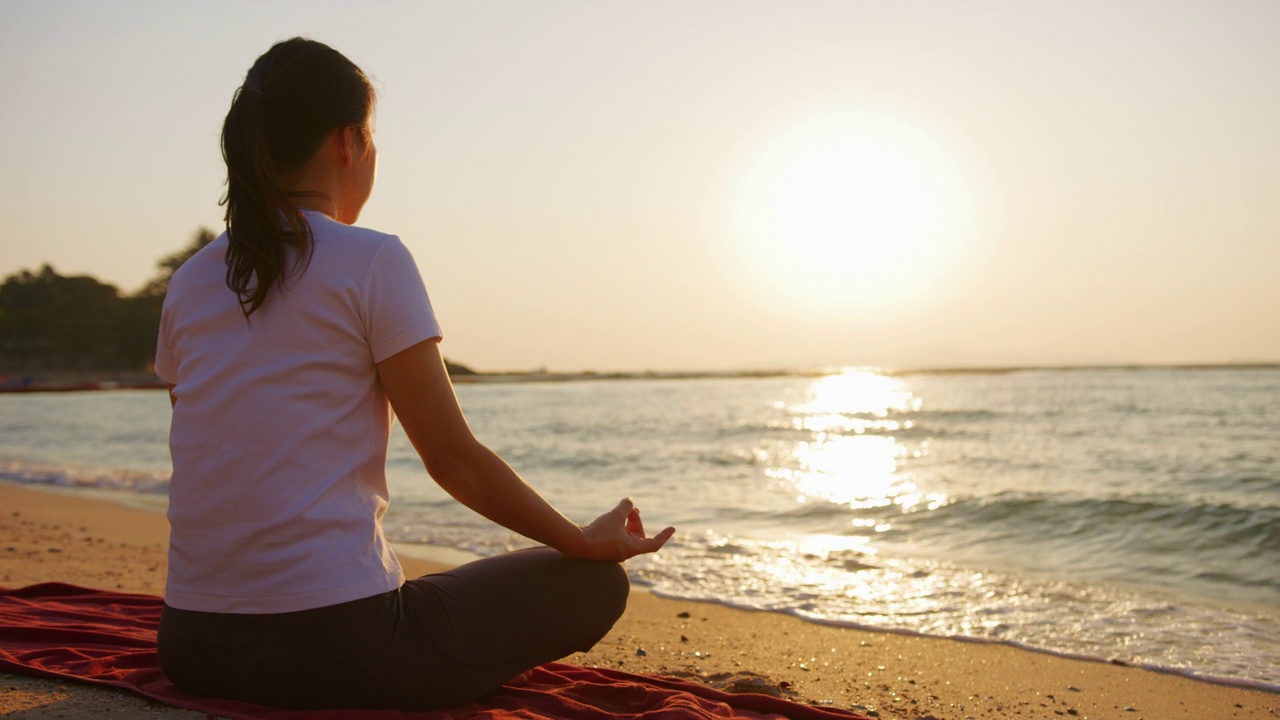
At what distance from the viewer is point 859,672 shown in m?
3.63

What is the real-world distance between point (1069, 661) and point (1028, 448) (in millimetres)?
11652

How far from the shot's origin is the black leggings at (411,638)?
1.77m

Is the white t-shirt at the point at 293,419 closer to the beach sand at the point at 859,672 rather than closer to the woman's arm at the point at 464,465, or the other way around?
the woman's arm at the point at 464,465

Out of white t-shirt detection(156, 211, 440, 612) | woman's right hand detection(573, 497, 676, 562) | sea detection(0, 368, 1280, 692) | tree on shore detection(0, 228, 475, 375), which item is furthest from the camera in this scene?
tree on shore detection(0, 228, 475, 375)

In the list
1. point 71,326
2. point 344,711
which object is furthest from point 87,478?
point 71,326

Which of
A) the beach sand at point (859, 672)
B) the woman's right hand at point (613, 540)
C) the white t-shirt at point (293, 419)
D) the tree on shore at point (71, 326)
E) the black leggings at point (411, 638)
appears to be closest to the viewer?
the white t-shirt at point (293, 419)

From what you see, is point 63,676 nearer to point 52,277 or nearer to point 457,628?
point 457,628

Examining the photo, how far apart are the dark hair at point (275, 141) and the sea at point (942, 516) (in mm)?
3577

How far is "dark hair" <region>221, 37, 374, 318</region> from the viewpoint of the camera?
167 cm

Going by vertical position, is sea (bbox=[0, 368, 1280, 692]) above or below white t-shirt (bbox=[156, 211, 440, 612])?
below

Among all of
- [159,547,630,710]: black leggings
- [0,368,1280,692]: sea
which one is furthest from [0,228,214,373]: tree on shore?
[159,547,630,710]: black leggings

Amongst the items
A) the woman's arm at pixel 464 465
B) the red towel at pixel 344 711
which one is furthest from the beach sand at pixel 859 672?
the woman's arm at pixel 464 465

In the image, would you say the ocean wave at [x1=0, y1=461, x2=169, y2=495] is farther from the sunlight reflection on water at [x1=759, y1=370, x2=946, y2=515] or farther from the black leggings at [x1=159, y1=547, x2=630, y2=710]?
the black leggings at [x1=159, y1=547, x2=630, y2=710]

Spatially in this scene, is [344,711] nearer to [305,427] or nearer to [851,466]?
[305,427]
